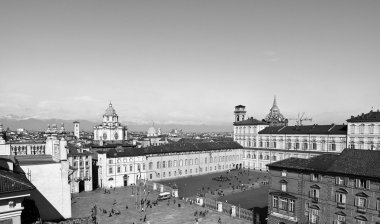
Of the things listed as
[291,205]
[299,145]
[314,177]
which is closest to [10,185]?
[314,177]

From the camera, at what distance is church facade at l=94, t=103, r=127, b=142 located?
4606 inches

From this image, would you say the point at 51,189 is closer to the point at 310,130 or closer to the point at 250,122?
the point at 310,130

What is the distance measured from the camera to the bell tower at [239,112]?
376 feet

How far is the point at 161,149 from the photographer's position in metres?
85.1

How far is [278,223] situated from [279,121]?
360 feet

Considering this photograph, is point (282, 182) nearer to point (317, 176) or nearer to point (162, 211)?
point (317, 176)

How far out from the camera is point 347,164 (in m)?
36.3

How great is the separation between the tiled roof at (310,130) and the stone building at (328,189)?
162 feet

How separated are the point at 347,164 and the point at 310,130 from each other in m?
56.9

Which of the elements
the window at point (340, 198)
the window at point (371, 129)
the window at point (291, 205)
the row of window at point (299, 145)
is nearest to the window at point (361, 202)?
the window at point (340, 198)

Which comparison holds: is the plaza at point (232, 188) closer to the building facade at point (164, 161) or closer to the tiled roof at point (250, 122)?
the building facade at point (164, 161)

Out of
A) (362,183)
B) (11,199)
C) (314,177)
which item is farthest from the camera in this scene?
(314,177)

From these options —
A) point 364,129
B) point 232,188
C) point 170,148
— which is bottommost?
point 232,188

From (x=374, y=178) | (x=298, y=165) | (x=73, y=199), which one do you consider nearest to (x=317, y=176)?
(x=298, y=165)
